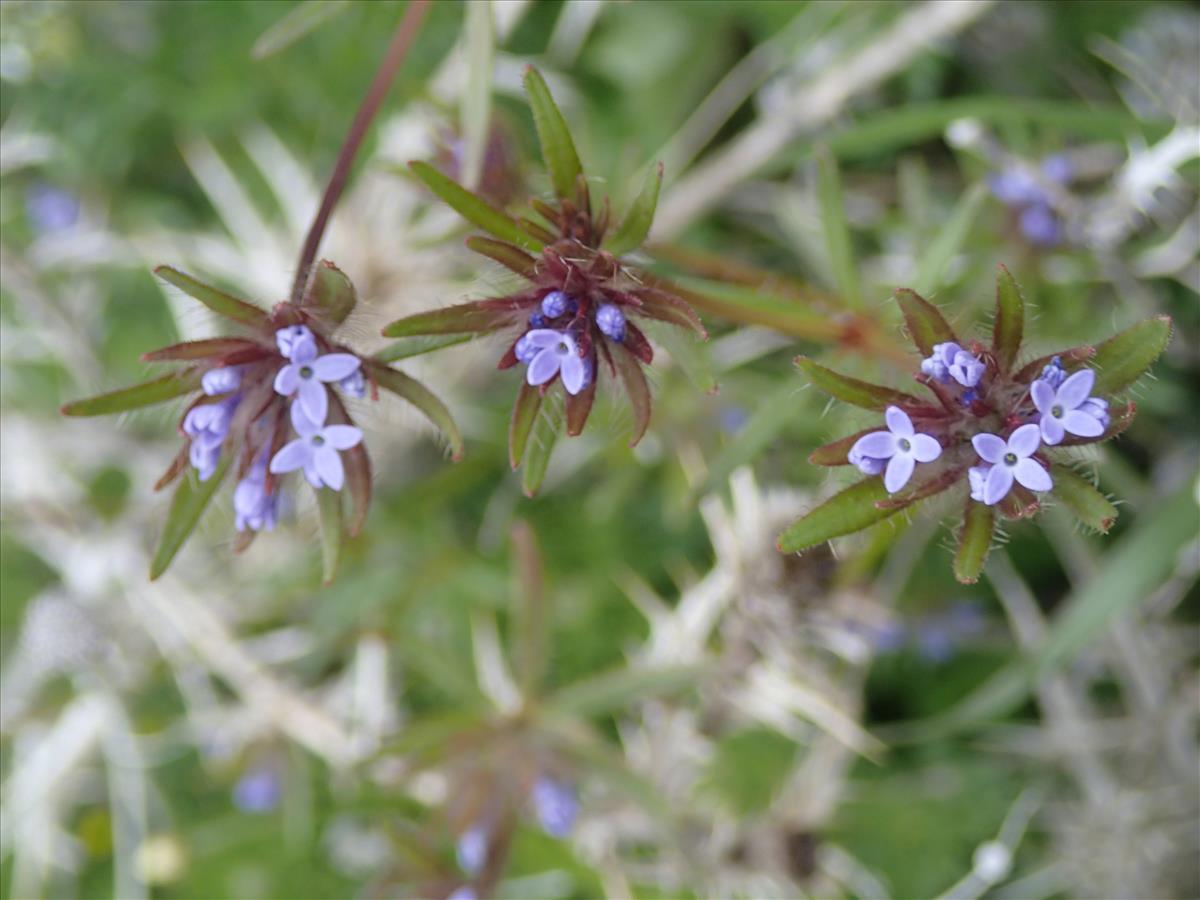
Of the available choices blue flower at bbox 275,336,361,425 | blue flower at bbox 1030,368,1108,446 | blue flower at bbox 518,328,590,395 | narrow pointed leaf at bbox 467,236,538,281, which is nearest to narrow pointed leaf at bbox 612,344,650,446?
blue flower at bbox 518,328,590,395

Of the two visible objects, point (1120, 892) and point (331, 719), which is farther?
point (331, 719)

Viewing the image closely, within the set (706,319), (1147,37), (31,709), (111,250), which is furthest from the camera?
(31,709)

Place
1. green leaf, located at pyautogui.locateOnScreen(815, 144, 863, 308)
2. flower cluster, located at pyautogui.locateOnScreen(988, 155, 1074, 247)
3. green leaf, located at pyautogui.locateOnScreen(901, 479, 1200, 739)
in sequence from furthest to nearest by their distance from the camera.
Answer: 1. flower cluster, located at pyautogui.locateOnScreen(988, 155, 1074, 247)
2. green leaf, located at pyautogui.locateOnScreen(901, 479, 1200, 739)
3. green leaf, located at pyautogui.locateOnScreen(815, 144, 863, 308)

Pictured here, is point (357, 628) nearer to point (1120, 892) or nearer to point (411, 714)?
point (411, 714)

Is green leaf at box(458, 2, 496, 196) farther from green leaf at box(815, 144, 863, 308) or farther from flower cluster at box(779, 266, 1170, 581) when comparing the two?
flower cluster at box(779, 266, 1170, 581)

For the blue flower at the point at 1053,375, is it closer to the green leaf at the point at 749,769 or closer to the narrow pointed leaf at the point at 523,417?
the narrow pointed leaf at the point at 523,417

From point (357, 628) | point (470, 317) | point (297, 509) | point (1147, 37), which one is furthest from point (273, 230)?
point (1147, 37)
